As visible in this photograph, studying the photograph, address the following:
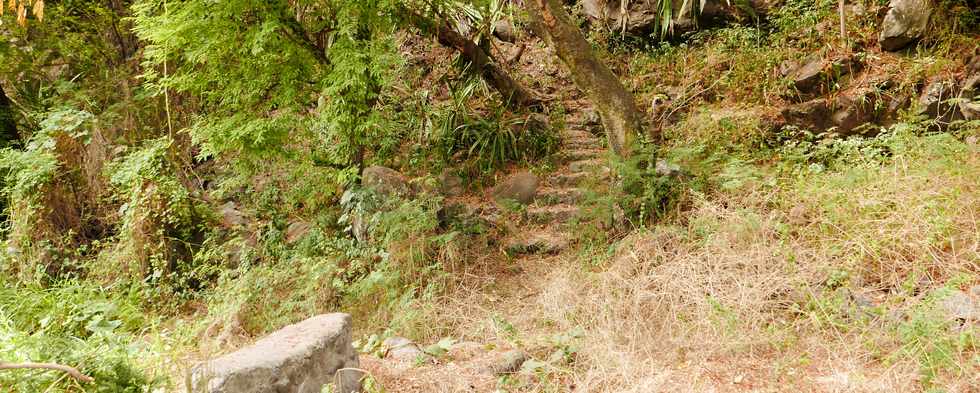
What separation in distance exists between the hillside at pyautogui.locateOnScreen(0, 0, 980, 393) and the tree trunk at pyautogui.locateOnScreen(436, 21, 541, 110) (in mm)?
71

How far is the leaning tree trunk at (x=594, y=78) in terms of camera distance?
16.6ft

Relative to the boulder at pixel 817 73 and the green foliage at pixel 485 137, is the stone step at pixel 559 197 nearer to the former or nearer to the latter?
the green foliage at pixel 485 137

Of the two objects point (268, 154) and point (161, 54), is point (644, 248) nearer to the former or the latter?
point (268, 154)

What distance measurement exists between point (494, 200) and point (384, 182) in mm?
1284

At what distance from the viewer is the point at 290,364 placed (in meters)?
2.62

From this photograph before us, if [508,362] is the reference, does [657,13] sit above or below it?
above

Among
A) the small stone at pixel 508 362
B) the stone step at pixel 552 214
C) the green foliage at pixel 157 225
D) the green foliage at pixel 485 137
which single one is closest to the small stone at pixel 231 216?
the green foliage at pixel 157 225

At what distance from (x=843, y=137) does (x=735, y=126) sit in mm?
1005

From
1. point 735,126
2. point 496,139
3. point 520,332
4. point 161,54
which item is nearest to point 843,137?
point 735,126

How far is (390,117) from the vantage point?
687cm

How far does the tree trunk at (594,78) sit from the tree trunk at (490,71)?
1871 millimetres

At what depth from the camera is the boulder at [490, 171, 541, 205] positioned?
6.21 meters

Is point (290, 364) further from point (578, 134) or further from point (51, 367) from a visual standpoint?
point (578, 134)

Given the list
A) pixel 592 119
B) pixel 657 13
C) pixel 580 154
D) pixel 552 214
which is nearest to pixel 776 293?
pixel 552 214
